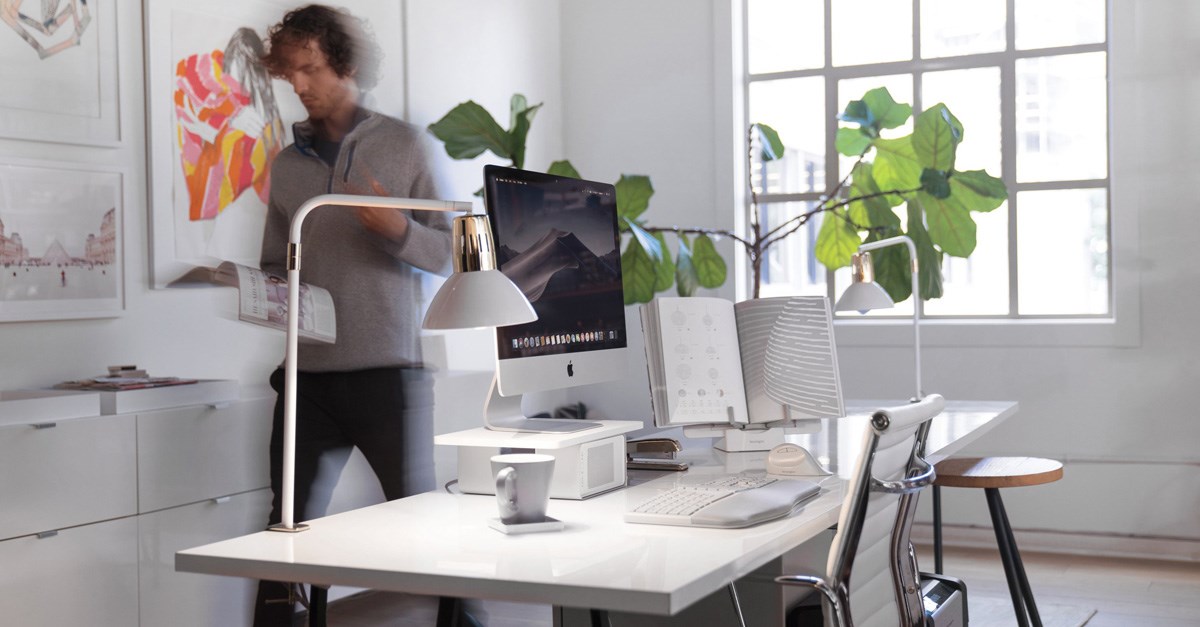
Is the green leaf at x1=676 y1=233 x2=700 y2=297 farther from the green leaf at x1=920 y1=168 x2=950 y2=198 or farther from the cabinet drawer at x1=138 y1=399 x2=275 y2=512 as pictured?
the cabinet drawer at x1=138 y1=399 x2=275 y2=512

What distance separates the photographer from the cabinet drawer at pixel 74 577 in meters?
2.65

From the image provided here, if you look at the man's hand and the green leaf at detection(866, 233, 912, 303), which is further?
the green leaf at detection(866, 233, 912, 303)

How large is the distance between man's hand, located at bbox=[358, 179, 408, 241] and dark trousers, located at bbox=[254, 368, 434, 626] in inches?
19.0

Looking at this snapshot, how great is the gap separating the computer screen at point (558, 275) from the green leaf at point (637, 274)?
1.73 m

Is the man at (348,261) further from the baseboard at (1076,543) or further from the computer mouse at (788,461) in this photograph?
the baseboard at (1076,543)

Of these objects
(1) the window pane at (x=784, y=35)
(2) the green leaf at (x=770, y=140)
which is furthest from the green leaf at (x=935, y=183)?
(1) the window pane at (x=784, y=35)

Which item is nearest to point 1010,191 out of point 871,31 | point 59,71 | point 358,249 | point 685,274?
point 871,31

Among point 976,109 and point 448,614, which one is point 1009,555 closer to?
point 448,614

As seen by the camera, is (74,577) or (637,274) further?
(637,274)

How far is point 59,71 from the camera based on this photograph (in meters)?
3.14

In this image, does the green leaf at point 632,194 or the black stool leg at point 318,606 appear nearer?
the black stool leg at point 318,606

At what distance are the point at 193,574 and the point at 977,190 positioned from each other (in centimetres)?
304

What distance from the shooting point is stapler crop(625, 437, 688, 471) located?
2.43 metres

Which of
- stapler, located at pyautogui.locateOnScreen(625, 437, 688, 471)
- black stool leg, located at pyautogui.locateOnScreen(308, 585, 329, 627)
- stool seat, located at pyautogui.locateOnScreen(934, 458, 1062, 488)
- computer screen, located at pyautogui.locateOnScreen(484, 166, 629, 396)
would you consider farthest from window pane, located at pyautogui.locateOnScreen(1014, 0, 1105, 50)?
black stool leg, located at pyautogui.locateOnScreen(308, 585, 329, 627)
